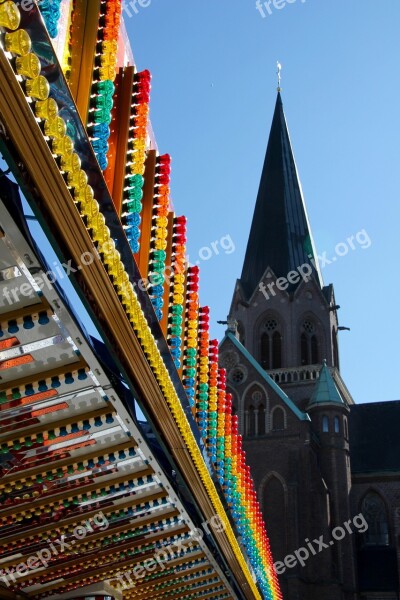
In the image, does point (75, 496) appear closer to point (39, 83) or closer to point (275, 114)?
point (39, 83)

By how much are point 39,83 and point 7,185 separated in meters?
0.76

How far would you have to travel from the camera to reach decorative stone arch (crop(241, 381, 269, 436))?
124ft

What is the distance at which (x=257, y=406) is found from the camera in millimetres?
38406

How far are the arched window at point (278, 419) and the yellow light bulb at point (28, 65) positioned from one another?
110 ft

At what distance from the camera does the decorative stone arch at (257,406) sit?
37.8 m

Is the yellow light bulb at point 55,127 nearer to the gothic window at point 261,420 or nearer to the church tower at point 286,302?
the gothic window at point 261,420

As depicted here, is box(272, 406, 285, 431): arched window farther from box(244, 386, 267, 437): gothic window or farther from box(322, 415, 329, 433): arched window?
box(322, 415, 329, 433): arched window

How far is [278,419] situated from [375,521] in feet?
24.8

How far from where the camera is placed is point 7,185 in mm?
5227

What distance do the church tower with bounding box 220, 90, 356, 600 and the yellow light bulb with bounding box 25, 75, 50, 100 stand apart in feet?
101

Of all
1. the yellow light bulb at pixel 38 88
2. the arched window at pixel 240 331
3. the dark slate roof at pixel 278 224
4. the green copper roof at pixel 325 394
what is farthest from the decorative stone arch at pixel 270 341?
the yellow light bulb at pixel 38 88

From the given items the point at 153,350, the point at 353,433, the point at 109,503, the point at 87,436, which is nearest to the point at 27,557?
the point at 109,503

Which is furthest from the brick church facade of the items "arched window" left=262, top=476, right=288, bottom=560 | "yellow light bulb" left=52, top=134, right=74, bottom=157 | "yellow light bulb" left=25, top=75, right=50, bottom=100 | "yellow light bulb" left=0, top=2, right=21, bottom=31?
"yellow light bulb" left=0, top=2, right=21, bottom=31

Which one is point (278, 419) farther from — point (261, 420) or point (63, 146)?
point (63, 146)
